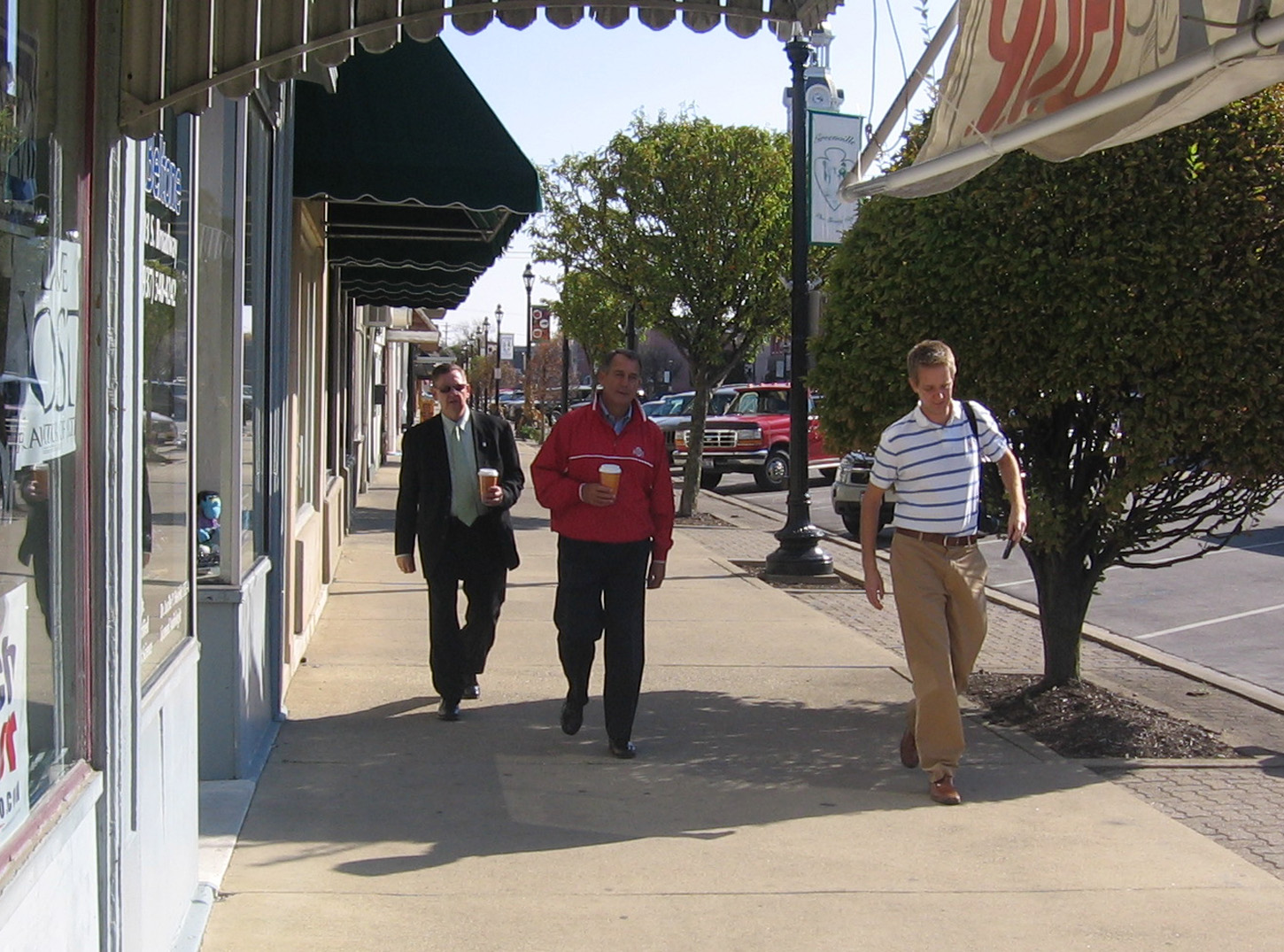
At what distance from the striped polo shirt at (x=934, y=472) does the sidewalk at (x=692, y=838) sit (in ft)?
3.79

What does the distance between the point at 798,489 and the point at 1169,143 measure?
23.7ft

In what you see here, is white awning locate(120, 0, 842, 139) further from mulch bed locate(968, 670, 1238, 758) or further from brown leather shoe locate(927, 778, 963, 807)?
mulch bed locate(968, 670, 1238, 758)

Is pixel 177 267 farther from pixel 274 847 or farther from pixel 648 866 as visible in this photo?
pixel 648 866

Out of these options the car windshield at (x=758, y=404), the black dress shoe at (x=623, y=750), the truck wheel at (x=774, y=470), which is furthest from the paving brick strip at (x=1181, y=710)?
the car windshield at (x=758, y=404)

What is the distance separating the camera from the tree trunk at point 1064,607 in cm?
764

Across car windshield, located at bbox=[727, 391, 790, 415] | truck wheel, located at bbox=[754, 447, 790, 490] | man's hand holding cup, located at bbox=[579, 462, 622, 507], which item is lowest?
truck wheel, located at bbox=[754, 447, 790, 490]

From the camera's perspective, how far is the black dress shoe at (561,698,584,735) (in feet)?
22.2

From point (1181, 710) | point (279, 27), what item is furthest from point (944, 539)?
point (279, 27)

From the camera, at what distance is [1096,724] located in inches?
280

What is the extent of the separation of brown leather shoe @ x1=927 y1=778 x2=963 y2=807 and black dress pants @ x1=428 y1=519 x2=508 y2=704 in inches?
93.5

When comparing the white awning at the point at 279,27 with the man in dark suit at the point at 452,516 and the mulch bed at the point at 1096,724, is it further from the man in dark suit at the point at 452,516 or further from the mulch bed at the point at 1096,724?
the mulch bed at the point at 1096,724

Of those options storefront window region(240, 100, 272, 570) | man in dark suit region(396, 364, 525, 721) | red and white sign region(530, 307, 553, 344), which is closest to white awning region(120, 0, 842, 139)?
storefront window region(240, 100, 272, 570)

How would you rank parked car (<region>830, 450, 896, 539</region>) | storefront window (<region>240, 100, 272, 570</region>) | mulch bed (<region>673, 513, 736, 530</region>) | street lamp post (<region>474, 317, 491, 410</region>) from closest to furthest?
storefront window (<region>240, 100, 272, 570</region>)
parked car (<region>830, 450, 896, 539</region>)
mulch bed (<region>673, 513, 736, 530</region>)
street lamp post (<region>474, 317, 491, 410</region>)

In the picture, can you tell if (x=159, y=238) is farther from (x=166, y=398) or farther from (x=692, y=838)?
(x=692, y=838)
